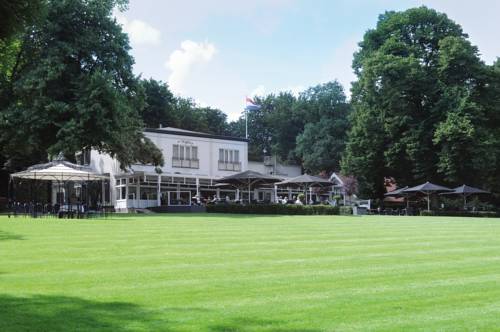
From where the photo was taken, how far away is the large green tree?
4731cm

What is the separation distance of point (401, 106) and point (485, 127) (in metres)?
7.14

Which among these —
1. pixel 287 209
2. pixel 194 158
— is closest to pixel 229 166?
pixel 194 158

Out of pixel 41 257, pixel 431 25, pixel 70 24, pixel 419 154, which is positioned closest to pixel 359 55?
pixel 431 25

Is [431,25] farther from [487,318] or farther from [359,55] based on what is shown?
[487,318]

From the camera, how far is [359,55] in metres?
60.5

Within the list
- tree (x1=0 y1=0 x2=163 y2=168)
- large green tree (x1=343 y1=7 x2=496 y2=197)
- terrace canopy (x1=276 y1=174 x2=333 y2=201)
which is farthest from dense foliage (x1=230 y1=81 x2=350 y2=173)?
tree (x1=0 y1=0 x2=163 y2=168)

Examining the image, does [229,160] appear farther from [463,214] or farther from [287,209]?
[463,214]

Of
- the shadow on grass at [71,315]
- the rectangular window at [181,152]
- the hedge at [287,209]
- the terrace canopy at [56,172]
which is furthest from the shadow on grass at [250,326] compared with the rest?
the rectangular window at [181,152]

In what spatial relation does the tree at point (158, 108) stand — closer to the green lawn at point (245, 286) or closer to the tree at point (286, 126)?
the tree at point (286, 126)

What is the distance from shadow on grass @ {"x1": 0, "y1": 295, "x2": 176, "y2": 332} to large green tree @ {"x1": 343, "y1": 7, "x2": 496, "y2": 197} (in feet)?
141

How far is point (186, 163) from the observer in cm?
5812

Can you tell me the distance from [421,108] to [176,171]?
23375 mm

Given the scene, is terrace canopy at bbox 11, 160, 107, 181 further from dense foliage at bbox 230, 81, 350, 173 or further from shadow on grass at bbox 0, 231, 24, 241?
dense foliage at bbox 230, 81, 350, 173

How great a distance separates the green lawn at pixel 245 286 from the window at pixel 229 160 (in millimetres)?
46948
